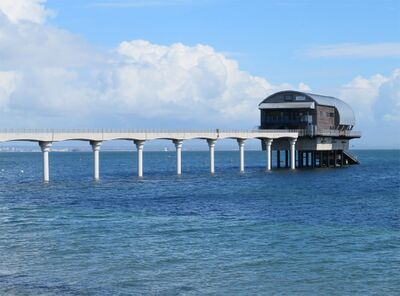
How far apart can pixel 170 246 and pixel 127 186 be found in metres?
39.3

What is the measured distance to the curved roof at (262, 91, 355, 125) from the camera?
108m

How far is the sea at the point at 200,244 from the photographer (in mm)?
27109

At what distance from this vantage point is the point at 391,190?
70438 mm

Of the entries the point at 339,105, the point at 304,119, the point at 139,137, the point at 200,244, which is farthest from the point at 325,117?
the point at 200,244

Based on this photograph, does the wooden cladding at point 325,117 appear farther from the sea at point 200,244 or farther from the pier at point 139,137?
the sea at point 200,244

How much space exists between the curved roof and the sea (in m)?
46.1

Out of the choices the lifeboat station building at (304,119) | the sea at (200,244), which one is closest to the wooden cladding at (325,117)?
the lifeboat station building at (304,119)

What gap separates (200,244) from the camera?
117 feet

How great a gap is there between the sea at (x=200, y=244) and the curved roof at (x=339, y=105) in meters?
46.1

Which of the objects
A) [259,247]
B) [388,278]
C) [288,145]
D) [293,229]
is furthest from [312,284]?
[288,145]

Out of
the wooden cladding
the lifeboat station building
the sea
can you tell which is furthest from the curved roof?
the sea

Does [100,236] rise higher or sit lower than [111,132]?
lower

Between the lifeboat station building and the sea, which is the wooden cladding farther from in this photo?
the sea

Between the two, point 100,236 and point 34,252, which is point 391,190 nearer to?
point 100,236
